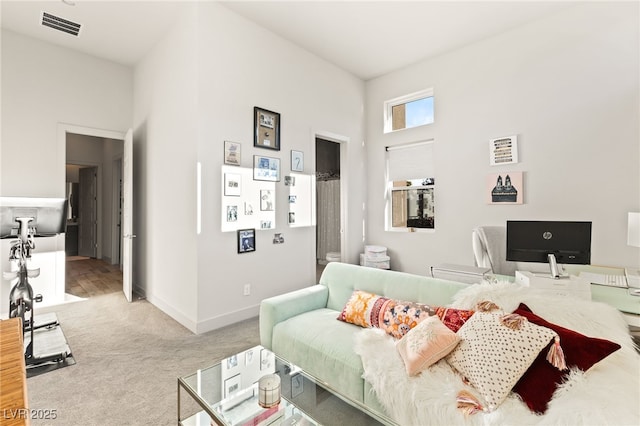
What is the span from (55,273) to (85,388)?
2542mm

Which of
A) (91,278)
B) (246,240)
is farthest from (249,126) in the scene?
(91,278)

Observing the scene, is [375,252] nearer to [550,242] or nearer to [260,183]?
[260,183]

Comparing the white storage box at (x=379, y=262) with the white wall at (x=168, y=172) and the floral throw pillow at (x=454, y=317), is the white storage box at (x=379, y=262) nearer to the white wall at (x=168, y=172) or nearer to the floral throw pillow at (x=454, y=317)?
the white wall at (x=168, y=172)

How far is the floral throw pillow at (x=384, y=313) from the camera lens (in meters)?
1.85

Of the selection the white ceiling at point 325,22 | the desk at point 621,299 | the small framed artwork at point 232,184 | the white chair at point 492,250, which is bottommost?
the desk at point 621,299

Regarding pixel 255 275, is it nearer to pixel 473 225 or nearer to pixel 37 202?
pixel 37 202

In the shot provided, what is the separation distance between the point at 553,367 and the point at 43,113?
18.0 ft

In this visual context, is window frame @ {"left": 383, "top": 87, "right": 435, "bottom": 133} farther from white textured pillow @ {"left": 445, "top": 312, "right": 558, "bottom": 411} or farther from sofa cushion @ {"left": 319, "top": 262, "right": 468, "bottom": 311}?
white textured pillow @ {"left": 445, "top": 312, "right": 558, "bottom": 411}

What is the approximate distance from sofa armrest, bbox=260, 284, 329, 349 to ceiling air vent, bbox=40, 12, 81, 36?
3.93 m

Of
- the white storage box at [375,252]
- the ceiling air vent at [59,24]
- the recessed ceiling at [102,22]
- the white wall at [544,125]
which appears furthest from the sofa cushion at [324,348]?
the ceiling air vent at [59,24]

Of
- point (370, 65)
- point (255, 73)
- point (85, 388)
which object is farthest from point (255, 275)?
point (370, 65)

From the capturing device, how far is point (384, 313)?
1979mm

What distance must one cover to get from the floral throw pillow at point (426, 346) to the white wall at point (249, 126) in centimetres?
214

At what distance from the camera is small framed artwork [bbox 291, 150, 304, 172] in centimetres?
389
